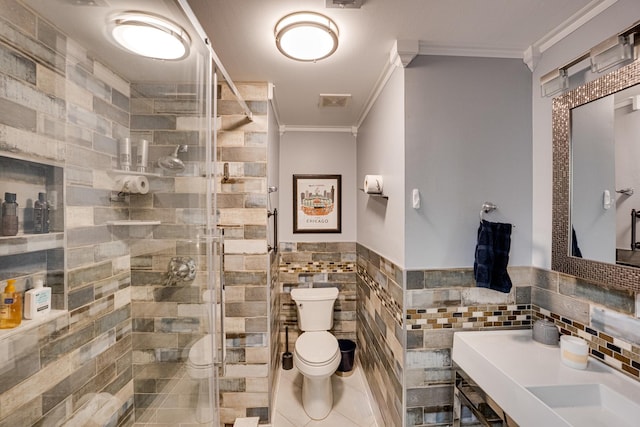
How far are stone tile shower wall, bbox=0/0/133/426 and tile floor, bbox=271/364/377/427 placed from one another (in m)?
1.22

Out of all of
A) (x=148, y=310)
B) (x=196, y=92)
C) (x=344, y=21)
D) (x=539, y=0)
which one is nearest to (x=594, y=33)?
(x=539, y=0)

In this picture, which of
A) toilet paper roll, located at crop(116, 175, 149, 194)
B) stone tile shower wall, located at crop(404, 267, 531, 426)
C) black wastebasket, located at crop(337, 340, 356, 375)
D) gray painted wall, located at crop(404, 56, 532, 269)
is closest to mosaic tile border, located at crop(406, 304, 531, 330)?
stone tile shower wall, located at crop(404, 267, 531, 426)

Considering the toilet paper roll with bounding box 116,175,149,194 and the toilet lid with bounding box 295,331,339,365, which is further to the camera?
the toilet lid with bounding box 295,331,339,365

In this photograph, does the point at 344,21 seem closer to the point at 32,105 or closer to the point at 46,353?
the point at 32,105

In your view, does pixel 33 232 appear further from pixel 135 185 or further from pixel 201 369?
pixel 201 369

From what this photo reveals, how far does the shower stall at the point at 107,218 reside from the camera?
999 millimetres

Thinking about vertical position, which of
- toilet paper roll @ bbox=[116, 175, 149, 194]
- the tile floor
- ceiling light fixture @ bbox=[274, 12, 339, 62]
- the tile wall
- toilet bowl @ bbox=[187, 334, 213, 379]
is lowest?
the tile floor

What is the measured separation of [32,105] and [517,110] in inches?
89.8

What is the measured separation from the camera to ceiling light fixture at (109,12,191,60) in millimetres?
1025

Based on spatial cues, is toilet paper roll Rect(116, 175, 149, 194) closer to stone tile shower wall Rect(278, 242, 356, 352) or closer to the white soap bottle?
the white soap bottle

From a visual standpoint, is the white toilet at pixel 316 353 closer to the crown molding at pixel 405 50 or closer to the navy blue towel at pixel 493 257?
the navy blue towel at pixel 493 257

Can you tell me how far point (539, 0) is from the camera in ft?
4.01

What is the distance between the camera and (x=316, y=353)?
7.21ft

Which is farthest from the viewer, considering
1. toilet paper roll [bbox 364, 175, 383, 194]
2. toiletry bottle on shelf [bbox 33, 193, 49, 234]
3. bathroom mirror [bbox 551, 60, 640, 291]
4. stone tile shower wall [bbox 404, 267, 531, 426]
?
toilet paper roll [bbox 364, 175, 383, 194]
